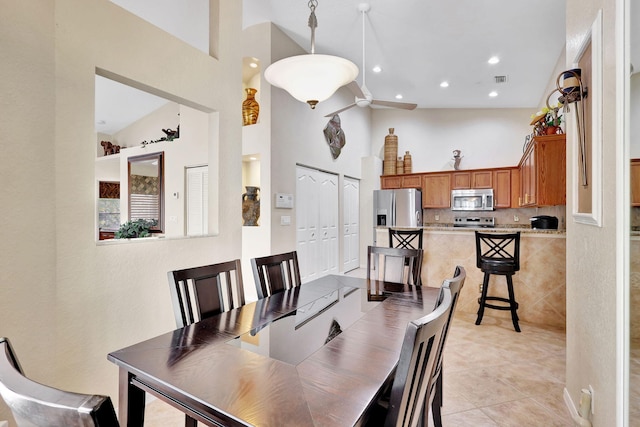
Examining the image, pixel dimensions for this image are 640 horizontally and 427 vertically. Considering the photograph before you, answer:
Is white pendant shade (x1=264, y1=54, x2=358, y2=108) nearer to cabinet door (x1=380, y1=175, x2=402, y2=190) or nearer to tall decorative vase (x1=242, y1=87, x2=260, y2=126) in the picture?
tall decorative vase (x1=242, y1=87, x2=260, y2=126)

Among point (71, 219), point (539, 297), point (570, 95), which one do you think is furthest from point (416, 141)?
point (71, 219)

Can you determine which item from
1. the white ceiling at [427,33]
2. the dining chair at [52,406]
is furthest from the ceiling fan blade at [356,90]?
the dining chair at [52,406]

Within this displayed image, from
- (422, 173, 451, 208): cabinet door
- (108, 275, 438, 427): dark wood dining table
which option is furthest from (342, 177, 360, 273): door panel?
(108, 275, 438, 427): dark wood dining table

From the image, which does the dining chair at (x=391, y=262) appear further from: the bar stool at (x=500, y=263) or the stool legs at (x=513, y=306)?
the stool legs at (x=513, y=306)

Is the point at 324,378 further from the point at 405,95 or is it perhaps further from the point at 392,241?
the point at 405,95

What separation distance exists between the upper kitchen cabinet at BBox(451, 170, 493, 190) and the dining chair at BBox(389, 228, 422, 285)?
283 cm

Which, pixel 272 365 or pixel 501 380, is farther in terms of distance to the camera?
pixel 501 380

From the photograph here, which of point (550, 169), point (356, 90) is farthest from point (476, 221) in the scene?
point (356, 90)

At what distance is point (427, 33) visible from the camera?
3832mm

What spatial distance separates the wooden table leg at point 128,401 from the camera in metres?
1.08

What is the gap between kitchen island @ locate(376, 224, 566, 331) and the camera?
3.22 meters

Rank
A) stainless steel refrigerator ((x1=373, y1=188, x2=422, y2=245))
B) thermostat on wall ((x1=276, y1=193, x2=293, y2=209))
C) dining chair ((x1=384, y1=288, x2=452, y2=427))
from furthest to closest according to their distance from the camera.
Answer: stainless steel refrigerator ((x1=373, y1=188, x2=422, y2=245))
thermostat on wall ((x1=276, y1=193, x2=293, y2=209))
dining chair ((x1=384, y1=288, x2=452, y2=427))

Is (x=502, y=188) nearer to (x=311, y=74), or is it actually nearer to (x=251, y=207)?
(x=251, y=207)

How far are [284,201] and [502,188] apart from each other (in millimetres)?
4269
